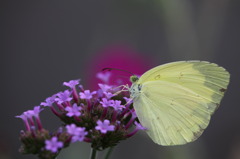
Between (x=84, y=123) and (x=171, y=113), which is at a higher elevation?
(x=84, y=123)

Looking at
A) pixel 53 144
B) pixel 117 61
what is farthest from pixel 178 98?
pixel 117 61

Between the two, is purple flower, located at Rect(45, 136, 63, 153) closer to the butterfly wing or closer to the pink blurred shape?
the butterfly wing

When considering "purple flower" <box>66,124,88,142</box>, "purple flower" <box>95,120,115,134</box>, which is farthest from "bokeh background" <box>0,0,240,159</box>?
"purple flower" <box>66,124,88,142</box>

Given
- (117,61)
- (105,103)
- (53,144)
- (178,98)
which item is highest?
(117,61)

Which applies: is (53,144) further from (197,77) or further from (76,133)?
(197,77)

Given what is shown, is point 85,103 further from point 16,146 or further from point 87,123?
point 16,146

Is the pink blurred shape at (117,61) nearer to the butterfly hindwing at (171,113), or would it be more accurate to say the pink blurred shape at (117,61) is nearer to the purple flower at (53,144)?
the butterfly hindwing at (171,113)
